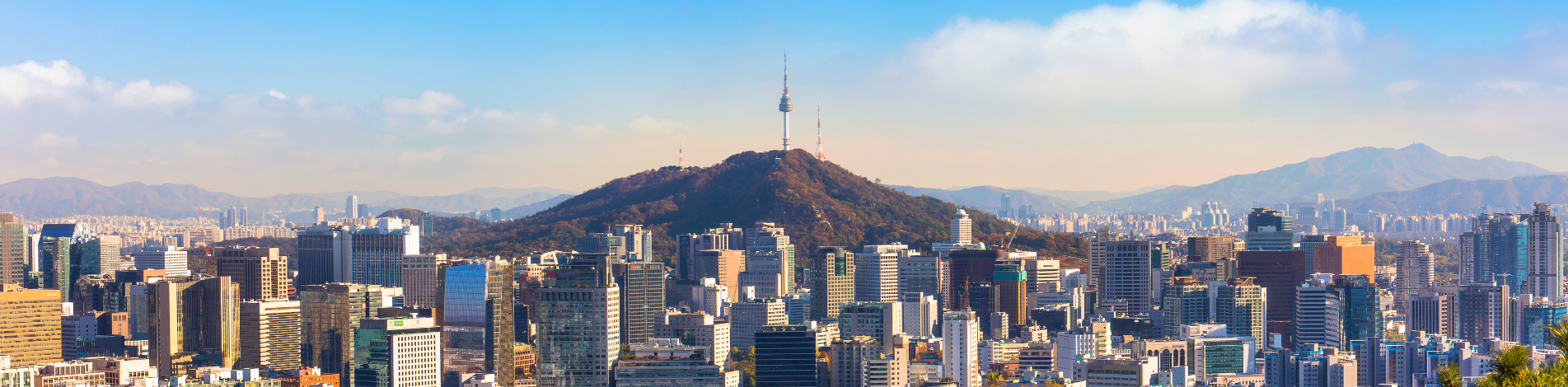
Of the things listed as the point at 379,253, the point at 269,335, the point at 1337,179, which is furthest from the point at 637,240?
the point at 1337,179

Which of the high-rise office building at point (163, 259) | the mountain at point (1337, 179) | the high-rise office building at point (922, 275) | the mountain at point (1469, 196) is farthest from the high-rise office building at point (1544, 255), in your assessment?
the mountain at point (1337, 179)

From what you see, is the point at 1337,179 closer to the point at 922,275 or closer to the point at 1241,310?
the point at 922,275

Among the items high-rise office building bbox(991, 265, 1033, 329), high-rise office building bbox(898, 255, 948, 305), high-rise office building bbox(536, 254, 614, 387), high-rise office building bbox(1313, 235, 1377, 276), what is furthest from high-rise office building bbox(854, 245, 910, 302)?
high-rise office building bbox(536, 254, 614, 387)

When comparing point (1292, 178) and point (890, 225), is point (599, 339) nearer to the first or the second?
point (890, 225)

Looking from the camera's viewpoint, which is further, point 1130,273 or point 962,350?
point 1130,273

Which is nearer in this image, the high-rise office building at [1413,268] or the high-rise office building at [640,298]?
the high-rise office building at [640,298]

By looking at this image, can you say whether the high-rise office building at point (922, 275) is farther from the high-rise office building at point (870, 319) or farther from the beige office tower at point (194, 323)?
the beige office tower at point (194, 323)

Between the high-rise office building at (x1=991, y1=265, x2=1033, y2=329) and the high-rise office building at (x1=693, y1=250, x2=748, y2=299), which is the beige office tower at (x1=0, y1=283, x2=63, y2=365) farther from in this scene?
the high-rise office building at (x1=991, y1=265, x2=1033, y2=329)
